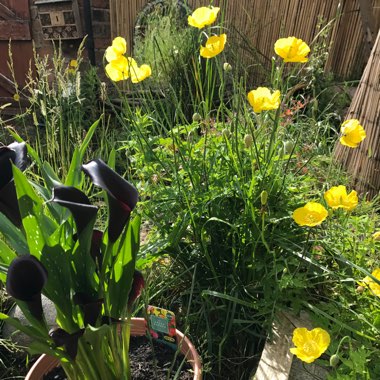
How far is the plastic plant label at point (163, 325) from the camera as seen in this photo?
125 centimetres

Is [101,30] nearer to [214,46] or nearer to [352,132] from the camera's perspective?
[214,46]

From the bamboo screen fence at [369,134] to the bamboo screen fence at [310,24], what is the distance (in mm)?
1322

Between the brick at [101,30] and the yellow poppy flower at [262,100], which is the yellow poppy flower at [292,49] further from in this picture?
the brick at [101,30]

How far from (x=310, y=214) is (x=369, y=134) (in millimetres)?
1256

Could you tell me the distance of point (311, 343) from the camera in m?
1.05

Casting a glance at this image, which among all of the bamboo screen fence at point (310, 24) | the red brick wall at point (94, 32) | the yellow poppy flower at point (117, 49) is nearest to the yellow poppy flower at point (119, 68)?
the yellow poppy flower at point (117, 49)

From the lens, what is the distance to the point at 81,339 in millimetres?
959

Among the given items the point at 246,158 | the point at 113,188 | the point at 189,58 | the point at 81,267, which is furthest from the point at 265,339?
the point at 189,58

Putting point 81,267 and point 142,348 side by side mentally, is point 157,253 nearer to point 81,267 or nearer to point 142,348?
point 142,348

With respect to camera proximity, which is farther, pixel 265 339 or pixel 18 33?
pixel 18 33

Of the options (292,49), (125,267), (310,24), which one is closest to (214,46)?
(292,49)

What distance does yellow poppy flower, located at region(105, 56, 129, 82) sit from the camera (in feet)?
4.45

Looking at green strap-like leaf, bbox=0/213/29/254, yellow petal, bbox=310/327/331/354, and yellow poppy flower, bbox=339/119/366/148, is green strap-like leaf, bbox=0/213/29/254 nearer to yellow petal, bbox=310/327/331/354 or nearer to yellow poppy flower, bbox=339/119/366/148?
yellow petal, bbox=310/327/331/354

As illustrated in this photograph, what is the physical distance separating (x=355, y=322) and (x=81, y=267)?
2.80ft
